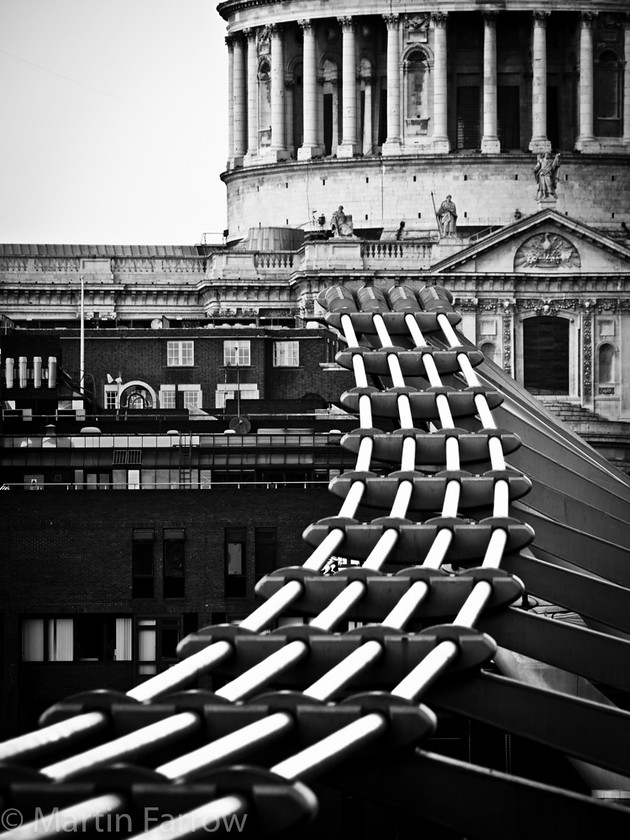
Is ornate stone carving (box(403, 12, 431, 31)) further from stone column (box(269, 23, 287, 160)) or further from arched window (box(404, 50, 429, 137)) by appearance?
stone column (box(269, 23, 287, 160))

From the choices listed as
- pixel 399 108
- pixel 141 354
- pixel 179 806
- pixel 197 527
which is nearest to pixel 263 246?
pixel 399 108

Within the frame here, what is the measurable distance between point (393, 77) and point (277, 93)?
24.0 ft

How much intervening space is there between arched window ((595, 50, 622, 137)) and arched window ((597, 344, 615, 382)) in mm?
23052

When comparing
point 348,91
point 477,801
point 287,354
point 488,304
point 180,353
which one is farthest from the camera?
point 348,91

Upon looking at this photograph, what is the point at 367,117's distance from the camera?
454ft

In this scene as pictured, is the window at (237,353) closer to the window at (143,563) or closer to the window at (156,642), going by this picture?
the window at (143,563)

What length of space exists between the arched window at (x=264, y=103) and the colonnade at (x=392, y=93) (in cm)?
41

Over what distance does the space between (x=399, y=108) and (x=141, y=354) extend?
1726 inches

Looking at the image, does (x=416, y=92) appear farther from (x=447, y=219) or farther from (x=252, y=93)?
(x=447, y=219)

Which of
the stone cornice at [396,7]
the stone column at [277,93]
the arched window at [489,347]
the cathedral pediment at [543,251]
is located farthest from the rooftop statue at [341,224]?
the stone cornice at [396,7]

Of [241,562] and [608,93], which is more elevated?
[608,93]

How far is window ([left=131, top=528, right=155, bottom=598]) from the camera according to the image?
58.7 metres

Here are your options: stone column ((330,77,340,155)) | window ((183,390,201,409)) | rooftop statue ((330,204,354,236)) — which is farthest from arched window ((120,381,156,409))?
stone column ((330,77,340,155))

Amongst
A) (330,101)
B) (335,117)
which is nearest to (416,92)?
(335,117)
